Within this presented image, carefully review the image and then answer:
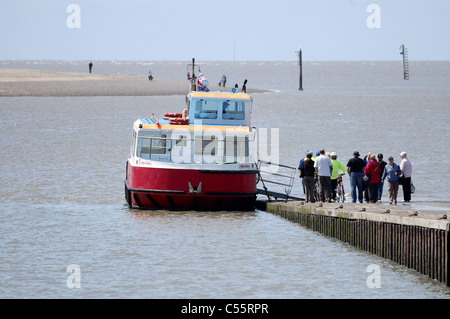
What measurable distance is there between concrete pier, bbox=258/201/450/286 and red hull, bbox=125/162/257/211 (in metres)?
1.95

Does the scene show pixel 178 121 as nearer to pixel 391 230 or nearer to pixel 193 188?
pixel 193 188

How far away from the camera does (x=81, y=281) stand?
2156cm

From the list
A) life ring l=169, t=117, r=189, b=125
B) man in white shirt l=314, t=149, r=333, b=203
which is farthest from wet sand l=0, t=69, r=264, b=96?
man in white shirt l=314, t=149, r=333, b=203

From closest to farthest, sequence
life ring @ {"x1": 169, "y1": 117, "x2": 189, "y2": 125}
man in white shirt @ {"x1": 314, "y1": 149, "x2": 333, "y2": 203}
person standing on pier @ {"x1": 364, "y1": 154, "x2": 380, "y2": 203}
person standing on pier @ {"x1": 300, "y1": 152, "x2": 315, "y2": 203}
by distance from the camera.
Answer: person standing on pier @ {"x1": 364, "y1": 154, "x2": 380, "y2": 203}
man in white shirt @ {"x1": 314, "y1": 149, "x2": 333, "y2": 203}
person standing on pier @ {"x1": 300, "y1": 152, "x2": 315, "y2": 203}
life ring @ {"x1": 169, "y1": 117, "x2": 189, "y2": 125}

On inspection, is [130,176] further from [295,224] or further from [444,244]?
[444,244]

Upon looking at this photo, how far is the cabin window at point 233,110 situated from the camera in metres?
33.0

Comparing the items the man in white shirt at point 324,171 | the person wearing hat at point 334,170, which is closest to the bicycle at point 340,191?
the person wearing hat at point 334,170

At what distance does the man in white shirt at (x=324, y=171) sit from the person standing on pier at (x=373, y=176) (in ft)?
3.84

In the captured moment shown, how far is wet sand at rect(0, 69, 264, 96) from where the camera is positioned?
109 m

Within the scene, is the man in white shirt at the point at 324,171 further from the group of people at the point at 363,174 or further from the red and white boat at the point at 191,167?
the red and white boat at the point at 191,167

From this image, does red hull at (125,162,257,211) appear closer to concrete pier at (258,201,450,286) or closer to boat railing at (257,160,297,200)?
concrete pier at (258,201,450,286)

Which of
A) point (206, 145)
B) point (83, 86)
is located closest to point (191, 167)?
point (206, 145)

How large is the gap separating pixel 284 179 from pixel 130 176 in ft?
37.6

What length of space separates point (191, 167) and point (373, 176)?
237 inches
